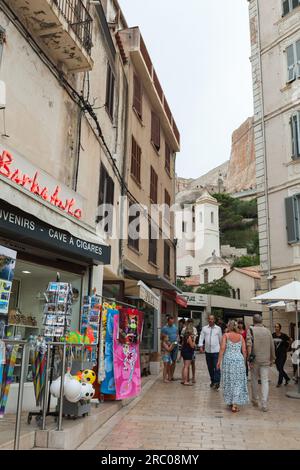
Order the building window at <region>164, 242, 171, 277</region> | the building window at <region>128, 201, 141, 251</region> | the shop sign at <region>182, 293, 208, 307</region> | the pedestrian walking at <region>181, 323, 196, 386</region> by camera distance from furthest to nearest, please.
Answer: the shop sign at <region>182, 293, 208, 307</region> < the building window at <region>164, 242, 171, 277</region> < the building window at <region>128, 201, 141, 251</region> < the pedestrian walking at <region>181, 323, 196, 386</region>

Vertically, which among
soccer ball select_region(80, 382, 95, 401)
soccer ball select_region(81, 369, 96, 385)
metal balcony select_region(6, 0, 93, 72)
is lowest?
soccer ball select_region(80, 382, 95, 401)

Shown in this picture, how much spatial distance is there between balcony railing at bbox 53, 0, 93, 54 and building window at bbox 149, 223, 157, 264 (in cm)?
974

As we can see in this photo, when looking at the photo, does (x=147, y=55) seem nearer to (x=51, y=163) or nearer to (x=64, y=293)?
(x=51, y=163)

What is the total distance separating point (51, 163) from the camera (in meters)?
8.56

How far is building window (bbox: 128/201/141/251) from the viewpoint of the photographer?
15.0 m

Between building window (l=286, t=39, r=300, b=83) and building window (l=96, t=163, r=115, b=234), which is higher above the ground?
building window (l=286, t=39, r=300, b=83)

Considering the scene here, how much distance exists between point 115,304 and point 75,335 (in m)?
1.54

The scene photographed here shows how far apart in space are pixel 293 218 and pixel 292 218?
52 millimetres

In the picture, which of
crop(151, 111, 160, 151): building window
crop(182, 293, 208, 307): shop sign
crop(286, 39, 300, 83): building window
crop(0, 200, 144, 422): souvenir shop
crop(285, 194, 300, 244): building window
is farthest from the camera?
crop(182, 293, 208, 307): shop sign

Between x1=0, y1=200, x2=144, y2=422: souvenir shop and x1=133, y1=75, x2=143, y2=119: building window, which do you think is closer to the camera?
x1=0, y1=200, x2=144, y2=422: souvenir shop

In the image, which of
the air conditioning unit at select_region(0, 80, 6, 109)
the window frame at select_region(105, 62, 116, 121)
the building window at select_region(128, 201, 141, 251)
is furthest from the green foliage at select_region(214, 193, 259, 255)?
the air conditioning unit at select_region(0, 80, 6, 109)

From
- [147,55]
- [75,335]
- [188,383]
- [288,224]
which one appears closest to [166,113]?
[147,55]

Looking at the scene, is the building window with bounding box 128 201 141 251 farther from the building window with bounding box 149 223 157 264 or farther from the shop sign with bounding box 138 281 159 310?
the shop sign with bounding box 138 281 159 310

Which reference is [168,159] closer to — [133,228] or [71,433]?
[133,228]
